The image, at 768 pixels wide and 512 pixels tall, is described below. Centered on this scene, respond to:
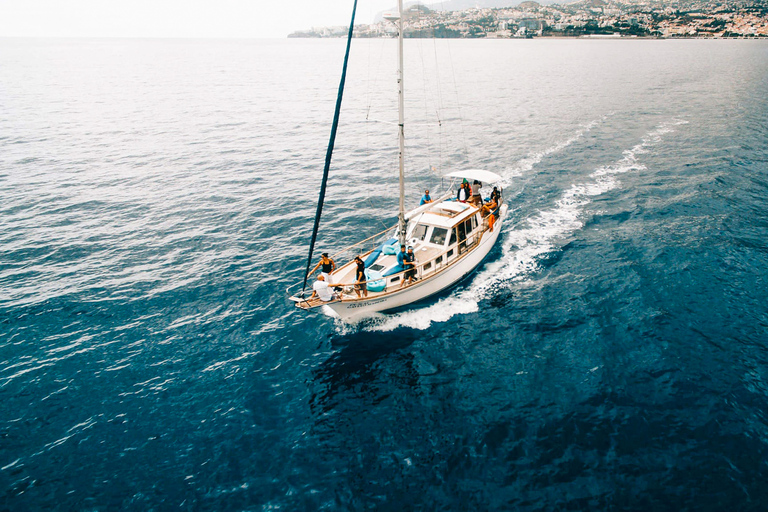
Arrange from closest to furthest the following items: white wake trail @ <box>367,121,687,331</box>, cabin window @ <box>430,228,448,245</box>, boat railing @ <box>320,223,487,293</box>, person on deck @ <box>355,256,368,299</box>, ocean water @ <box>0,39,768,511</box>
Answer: ocean water @ <box>0,39,768,511</box> → person on deck @ <box>355,256,368,299</box> → boat railing @ <box>320,223,487,293</box> → white wake trail @ <box>367,121,687,331</box> → cabin window @ <box>430,228,448,245</box>

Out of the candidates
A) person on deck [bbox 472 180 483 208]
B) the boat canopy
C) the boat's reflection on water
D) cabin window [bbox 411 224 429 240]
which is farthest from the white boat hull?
the boat canopy

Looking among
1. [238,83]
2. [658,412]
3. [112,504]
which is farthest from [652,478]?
[238,83]

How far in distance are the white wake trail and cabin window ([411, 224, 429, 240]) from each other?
460 cm

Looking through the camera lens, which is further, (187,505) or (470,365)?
(470,365)

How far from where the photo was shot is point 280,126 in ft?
247

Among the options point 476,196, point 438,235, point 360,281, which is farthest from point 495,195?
point 360,281

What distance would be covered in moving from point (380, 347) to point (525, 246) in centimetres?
1641

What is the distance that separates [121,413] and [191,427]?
3670mm

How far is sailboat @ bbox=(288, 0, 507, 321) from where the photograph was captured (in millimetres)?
23141

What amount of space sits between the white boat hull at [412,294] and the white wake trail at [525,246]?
0.78m

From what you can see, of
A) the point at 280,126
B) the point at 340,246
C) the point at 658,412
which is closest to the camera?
the point at 658,412

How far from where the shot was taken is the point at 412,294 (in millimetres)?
25297

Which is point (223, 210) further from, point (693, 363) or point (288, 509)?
point (693, 363)

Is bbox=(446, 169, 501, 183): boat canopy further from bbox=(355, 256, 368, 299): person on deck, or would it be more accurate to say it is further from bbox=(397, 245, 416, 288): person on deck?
bbox=(355, 256, 368, 299): person on deck
